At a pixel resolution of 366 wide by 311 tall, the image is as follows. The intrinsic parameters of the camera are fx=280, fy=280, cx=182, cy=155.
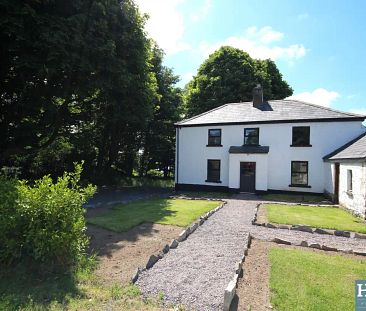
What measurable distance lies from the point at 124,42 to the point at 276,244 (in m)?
14.1

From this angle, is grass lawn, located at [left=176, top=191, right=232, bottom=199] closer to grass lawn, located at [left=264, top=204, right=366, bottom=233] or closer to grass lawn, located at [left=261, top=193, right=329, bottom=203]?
grass lawn, located at [left=261, top=193, right=329, bottom=203]

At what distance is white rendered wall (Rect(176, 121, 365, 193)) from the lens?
66.1 feet

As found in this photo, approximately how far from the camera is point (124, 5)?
16.7 meters

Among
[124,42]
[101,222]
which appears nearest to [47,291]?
[101,222]

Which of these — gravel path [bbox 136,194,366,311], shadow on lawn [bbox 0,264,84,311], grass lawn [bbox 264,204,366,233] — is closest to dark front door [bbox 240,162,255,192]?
grass lawn [bbox 264,204,366,233]

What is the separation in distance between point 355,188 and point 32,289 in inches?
580

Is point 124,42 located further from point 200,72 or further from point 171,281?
point 200,72

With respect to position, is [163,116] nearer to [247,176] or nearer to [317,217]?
[247,176]

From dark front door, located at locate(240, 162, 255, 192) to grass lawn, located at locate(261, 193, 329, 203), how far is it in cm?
145

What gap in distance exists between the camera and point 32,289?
581cm

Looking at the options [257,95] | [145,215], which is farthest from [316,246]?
[257,95]

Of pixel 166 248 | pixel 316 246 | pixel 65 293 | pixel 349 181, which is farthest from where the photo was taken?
pixel 349 181

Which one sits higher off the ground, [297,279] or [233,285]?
[233,285]

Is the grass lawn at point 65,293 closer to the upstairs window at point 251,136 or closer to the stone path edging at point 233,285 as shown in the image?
the stone path edging at point 233,285
